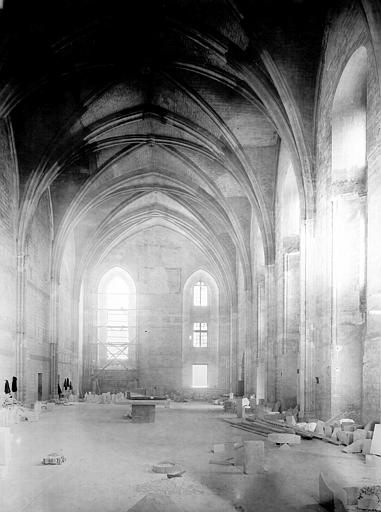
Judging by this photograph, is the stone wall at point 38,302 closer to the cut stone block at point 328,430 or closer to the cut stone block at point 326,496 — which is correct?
the cut stone block at point 328,430

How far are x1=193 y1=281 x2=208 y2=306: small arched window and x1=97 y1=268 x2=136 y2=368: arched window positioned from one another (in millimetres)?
4061

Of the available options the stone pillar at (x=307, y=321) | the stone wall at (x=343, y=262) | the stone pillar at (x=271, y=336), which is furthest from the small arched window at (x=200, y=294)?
the stone wall at (x=343, y=262)

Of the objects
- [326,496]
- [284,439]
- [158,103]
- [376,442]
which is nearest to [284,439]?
[284,439]

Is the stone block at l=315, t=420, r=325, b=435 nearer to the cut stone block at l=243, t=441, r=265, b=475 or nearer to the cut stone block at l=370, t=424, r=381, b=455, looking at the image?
the cut stone block at l=370, t=424, r=381, b=455

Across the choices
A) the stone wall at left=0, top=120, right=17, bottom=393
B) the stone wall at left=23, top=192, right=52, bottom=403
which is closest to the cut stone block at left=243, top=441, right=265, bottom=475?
the stone wall at left=0, top=120, right=17, bottom=393

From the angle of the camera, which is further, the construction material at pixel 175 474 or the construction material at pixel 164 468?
the construction material at pixel 164 468

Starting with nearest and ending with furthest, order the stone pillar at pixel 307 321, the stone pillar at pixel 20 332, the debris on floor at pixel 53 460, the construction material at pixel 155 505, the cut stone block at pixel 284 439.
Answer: the construction material at pixel 155 505 → the debris on floor at pixel 53 460 → the cut stone block at pixel 284 439 → the stone pillar at pixel 307 321 → the stone pillar at pixel 20 332

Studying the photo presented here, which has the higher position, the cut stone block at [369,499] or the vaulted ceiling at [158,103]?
the vaulted ceiling at [158,103]

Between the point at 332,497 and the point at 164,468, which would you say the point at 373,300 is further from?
the point at 332,497

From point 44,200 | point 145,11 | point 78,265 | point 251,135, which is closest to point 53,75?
point 145,11

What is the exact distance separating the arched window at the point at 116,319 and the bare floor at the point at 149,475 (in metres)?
26.8

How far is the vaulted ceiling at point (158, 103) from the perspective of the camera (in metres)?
17.9

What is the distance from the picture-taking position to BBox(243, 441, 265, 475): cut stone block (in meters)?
9.36

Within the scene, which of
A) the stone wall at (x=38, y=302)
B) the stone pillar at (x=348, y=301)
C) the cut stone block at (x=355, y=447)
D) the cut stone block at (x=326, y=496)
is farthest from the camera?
the stone wall at (x=38, y=302)
